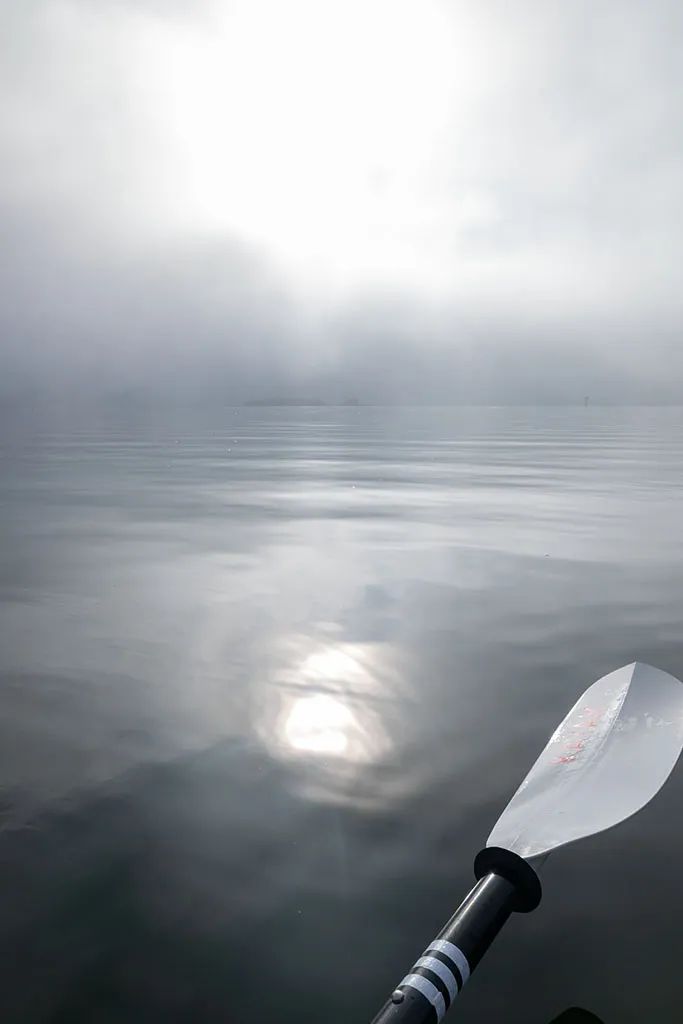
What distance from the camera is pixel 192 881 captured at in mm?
4230

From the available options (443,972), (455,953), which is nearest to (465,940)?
(455,953)

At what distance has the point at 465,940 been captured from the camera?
3.30 meters

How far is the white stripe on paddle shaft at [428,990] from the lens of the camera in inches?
118

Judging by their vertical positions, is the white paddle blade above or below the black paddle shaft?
above

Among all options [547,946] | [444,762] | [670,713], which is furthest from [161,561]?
[547,946]

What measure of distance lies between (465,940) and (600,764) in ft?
6.55

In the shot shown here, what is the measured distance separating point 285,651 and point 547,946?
15.3ft

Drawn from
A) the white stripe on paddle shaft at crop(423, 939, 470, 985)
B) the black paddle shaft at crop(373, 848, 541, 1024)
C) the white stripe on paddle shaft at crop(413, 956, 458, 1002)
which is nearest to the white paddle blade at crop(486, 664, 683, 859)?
the black paddle shaft at crop(373, 848, 541, 1024)

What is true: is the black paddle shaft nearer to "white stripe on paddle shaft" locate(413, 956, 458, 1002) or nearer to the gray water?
Result: "white stripe on paddle shaft" locate(413, 956, 458, 1002)

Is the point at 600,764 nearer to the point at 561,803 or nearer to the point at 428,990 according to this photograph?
the point at 561,803

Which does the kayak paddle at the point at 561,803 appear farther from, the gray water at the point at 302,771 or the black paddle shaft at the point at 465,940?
the gray water at the point at 302,771

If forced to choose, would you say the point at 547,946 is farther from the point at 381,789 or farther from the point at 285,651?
the point at 285,651

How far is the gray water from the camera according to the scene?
357 centimetres

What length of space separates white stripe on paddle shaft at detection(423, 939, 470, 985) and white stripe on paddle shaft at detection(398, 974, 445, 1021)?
0.16 meters
